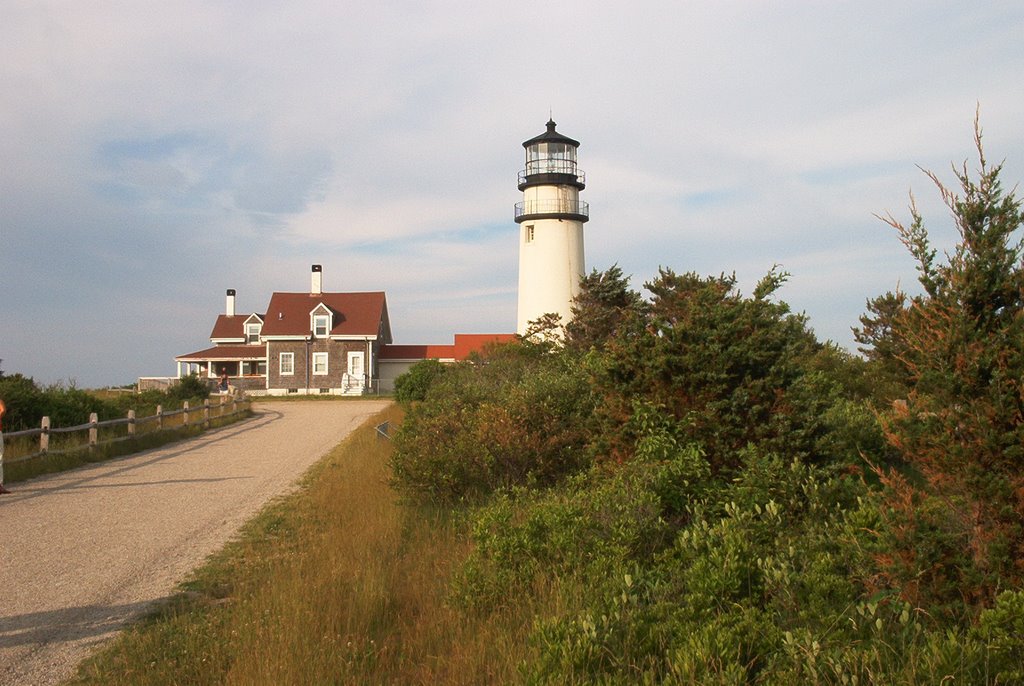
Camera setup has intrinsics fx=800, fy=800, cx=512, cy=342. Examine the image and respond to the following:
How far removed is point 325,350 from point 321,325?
1.53 meters

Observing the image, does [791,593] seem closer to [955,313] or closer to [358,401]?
[955,313]

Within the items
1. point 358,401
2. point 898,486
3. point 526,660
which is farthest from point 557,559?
point 358,401

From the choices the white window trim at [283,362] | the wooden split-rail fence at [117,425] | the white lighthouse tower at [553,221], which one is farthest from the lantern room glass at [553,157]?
the white window trim at [283,362]

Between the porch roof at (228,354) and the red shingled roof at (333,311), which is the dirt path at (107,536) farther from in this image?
the porch roof at (228,354)

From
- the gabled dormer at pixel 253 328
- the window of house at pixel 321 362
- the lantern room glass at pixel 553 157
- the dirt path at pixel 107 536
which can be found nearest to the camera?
the dirt path at pixel 107 536

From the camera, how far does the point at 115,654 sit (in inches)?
201

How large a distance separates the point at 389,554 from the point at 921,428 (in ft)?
14.7

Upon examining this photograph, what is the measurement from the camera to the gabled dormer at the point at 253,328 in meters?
53.9

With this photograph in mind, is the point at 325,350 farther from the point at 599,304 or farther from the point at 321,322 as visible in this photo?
the point at 599,304

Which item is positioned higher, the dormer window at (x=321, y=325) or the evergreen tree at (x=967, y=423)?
the dormer window at (x=321, y=325)

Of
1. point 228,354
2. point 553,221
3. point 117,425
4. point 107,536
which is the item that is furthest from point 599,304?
point 228,354

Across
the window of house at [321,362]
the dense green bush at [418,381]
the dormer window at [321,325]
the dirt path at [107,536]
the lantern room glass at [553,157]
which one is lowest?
the dirt path at [107,536]

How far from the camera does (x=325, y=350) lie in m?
47.8

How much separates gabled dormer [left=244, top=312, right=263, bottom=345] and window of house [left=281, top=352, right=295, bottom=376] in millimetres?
6789
